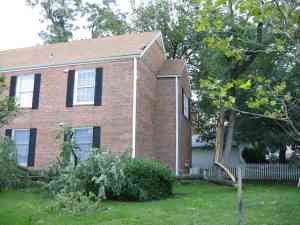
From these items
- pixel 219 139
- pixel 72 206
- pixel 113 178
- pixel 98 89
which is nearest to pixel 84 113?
pixel 98 89

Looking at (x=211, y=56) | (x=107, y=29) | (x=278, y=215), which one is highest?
(x=107, y=29)

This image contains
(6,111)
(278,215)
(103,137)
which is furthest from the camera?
(103,137)

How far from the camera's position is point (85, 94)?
17359 millimetres

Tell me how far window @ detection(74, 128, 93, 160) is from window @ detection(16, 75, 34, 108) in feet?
10.6

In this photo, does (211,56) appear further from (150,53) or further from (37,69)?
(37,69)

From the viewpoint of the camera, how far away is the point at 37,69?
18.4m

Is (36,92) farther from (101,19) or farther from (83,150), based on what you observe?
(101,19)

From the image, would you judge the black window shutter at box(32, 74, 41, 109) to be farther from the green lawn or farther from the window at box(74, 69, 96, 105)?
the green lawn

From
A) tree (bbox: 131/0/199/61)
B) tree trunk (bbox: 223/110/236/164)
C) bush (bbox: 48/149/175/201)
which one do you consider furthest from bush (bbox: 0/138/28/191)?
tree (bbox: 131/0/199/61)

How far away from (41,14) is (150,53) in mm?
20096

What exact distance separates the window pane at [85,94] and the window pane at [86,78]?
214 mm

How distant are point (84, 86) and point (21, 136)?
421cm

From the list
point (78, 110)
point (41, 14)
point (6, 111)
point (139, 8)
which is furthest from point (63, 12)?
point (6, 111)

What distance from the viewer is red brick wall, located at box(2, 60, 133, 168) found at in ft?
53.6
